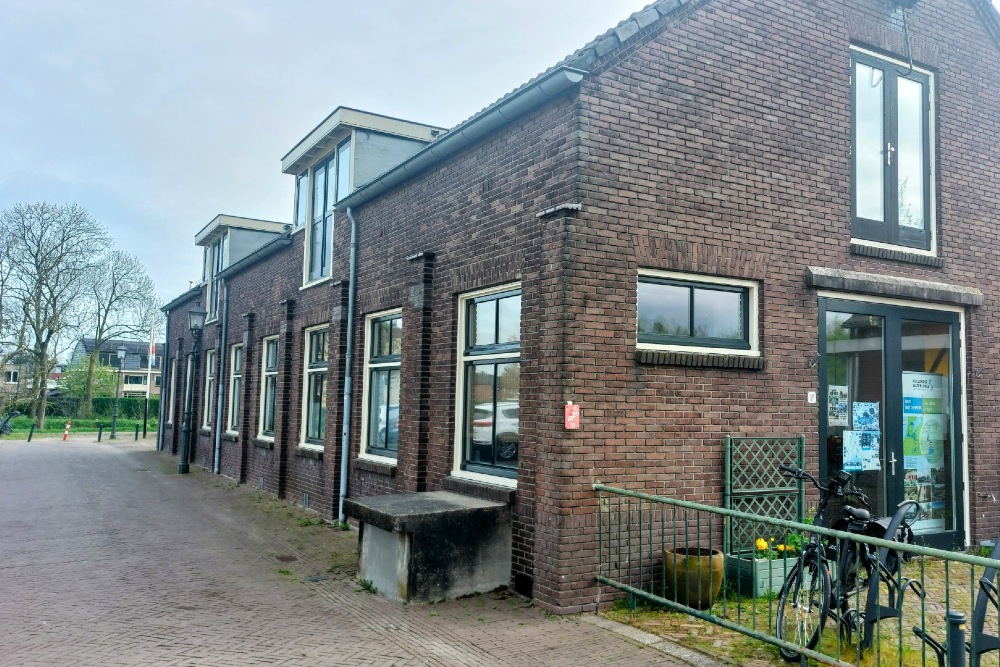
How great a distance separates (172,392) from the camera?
26.4 meters

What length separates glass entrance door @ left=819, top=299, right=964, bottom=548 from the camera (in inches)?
324

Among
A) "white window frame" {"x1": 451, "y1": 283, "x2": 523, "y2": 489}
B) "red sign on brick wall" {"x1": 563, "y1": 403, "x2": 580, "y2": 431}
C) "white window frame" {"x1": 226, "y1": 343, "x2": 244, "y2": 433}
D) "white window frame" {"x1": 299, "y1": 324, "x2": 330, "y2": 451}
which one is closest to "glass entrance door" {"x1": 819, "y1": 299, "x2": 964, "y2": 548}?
"red sign on brick wall" {"x1": 563, "y1": 403, "x2": 580, "y2": 431}

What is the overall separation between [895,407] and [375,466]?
654 centimetres

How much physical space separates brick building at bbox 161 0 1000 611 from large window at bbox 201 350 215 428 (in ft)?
38.3

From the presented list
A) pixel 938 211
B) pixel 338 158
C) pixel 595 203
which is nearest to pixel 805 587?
pixel 595 203

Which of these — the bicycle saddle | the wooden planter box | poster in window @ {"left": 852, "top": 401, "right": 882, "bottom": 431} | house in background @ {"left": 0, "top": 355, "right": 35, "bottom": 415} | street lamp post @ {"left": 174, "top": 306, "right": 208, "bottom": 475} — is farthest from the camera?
house in background @ {"left": 0, "top": 355, "right": 35, "bottom": 415}

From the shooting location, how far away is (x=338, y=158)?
44.6 ft

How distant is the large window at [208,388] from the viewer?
69.4ft

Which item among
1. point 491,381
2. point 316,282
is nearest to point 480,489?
point 491,381

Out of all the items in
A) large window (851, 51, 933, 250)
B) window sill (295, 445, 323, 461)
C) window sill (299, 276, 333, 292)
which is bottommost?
window sill (295, 445, 323, 461)

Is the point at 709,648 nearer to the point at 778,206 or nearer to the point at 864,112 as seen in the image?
the point at 778,206

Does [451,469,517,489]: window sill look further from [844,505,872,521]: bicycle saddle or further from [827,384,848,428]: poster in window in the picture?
[827,384,848,428]: poster in window

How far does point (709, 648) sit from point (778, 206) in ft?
14.8

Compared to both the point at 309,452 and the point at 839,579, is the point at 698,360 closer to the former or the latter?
the point at 839,579
